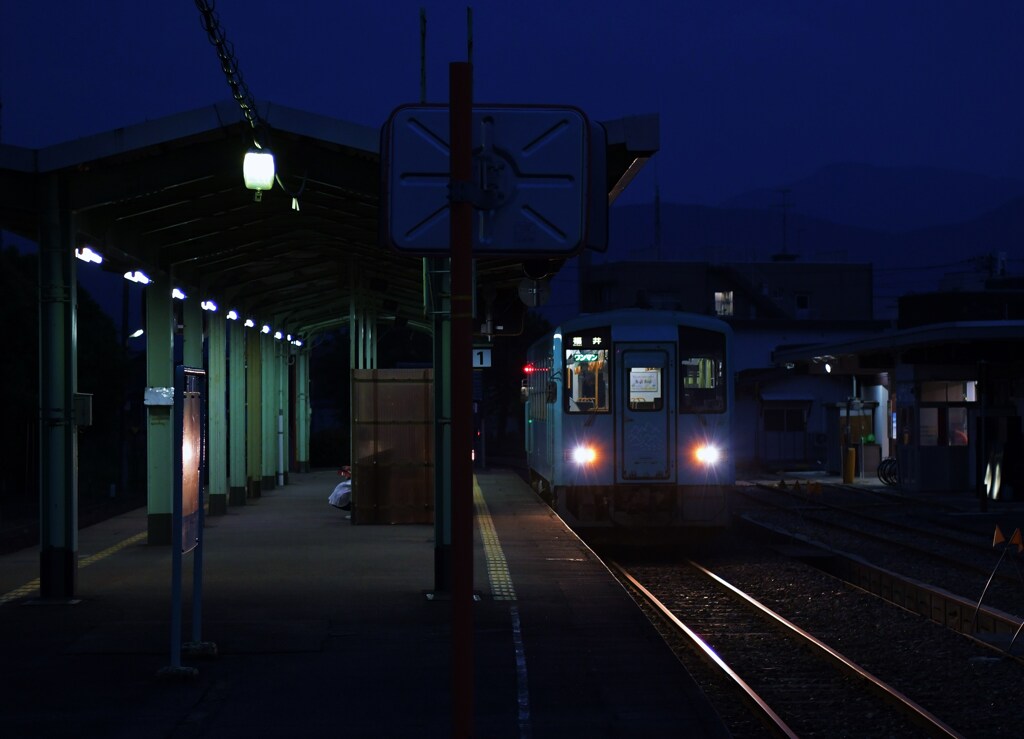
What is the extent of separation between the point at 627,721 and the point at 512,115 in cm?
368

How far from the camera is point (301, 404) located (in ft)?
96.9

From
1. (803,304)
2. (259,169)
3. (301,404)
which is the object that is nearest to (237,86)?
(259,169)

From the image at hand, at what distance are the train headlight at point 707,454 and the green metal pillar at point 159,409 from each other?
20.7 ft

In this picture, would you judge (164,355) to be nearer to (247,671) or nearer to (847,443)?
(247,671)

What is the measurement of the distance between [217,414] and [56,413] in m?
7.28

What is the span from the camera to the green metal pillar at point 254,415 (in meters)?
22.1

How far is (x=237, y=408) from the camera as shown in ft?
64.0

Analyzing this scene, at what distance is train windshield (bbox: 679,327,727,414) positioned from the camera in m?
16.1

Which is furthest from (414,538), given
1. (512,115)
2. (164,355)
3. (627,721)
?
(512,115)

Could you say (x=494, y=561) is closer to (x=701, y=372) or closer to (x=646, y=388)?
(x=646, y=388)

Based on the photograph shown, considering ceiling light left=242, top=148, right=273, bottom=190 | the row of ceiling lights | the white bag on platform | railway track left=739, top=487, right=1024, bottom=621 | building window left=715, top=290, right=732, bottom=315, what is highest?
building window left=715, top=290, right=732, bottom=315

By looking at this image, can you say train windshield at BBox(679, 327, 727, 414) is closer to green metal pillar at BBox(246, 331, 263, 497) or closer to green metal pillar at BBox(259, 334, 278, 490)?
green metal pillar at BBox(246, 331, 263, 497)

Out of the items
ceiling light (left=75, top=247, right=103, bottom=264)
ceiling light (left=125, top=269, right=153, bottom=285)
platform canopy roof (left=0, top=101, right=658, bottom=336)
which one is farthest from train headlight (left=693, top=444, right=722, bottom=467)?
ceiling light (left=75, top=247, right=103, bottom=264)

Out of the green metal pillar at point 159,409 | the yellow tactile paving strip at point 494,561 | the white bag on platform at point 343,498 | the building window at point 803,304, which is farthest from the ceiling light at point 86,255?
the building window at point 803,304
